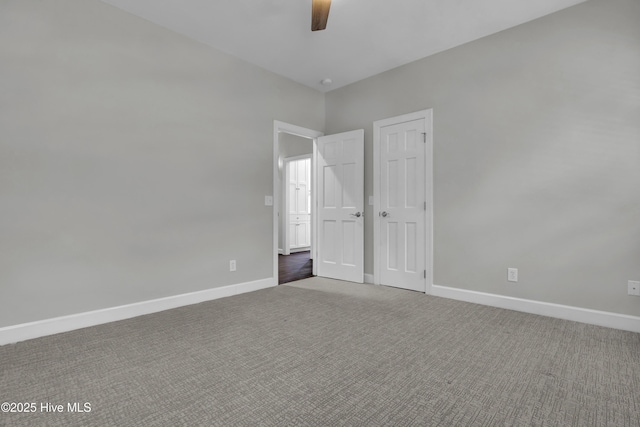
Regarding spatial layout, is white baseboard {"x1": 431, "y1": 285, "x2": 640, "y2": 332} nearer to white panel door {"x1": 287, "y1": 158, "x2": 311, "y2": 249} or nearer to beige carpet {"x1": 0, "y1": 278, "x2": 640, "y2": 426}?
beige carpet {"x1": 0, "y1": 278, "x2": 640, "y2": 426}

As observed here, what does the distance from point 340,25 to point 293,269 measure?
3.64m

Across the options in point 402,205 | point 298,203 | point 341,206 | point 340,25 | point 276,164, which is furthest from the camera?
point 298,203

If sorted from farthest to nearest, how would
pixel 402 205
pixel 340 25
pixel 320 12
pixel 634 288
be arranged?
pixel 402 205 → pixel 340 25 → pixel 634 288 → pixel 320 12

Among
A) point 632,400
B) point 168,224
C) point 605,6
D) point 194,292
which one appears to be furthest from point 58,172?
point 605,6

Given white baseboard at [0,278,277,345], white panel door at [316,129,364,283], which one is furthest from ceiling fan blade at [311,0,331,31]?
white baseboard at [0,278,277,345]

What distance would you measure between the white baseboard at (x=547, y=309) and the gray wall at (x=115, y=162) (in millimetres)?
2377

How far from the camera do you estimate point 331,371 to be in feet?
6.10

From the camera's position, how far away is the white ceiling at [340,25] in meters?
2.71

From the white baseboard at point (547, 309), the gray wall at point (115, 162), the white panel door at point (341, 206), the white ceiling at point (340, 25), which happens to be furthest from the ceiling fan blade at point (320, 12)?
the white baseboard at point (547, 309)

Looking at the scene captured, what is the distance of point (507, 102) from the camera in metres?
3.07

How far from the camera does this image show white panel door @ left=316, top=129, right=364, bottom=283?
4.20m

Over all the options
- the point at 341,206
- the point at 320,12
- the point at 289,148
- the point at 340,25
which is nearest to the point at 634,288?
the point at 341,206

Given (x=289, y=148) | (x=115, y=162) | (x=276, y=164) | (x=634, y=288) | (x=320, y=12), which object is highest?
(x=320, y=12)

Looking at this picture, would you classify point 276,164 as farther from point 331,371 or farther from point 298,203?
point 298,203
